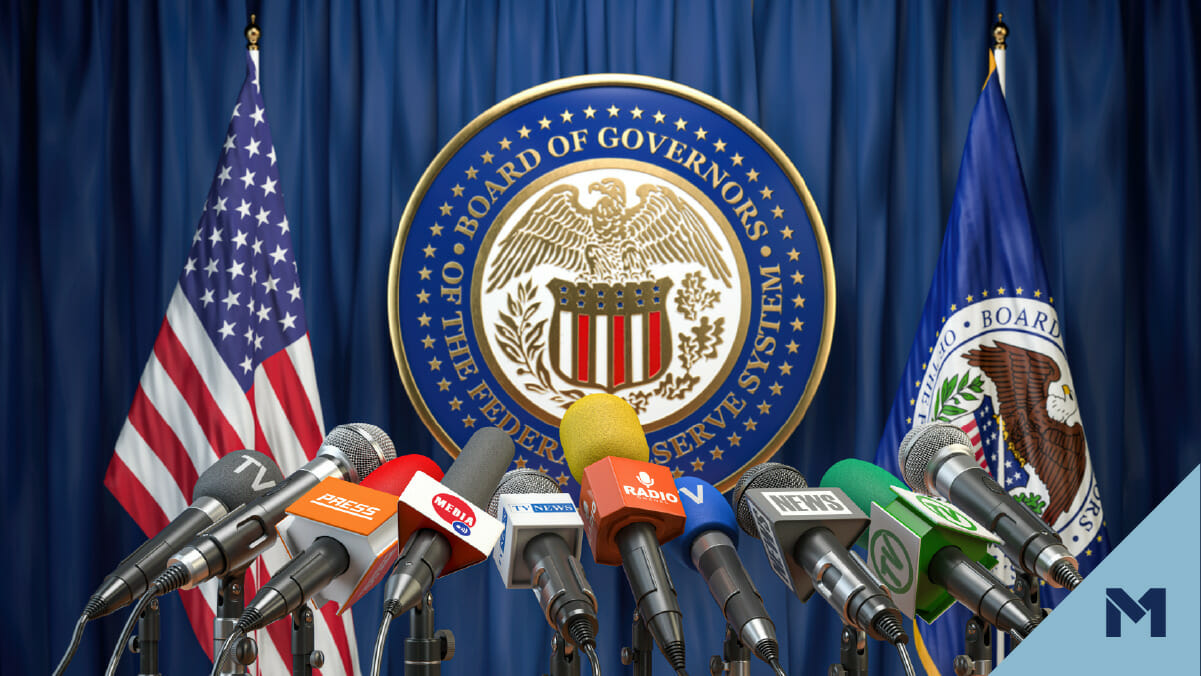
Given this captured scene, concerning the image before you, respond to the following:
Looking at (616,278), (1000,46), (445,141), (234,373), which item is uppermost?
(1000,46)

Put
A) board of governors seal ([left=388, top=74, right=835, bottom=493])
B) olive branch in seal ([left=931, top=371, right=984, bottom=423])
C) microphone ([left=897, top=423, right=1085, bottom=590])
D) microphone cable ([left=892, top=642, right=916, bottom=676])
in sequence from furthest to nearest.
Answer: board of governors seal ([left=388, top=74, right=835, bottom=493]) → olive branch in seal ([left=931, top=371, right=984, bottom=423]) → microphone ([left=897, top=423, right=1085, bottom=590]) → microphone cable ([left=892, top=642, right=916, bottom=676])

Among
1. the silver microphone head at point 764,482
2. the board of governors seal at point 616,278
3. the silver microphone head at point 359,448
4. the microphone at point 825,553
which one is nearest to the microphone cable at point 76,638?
the silver microphone head at point 359,448

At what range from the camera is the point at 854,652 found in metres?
1.36

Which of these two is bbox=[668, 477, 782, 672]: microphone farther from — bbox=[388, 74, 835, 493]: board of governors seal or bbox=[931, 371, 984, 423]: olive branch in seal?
bbox=[931, 371, 984, 423]: olive branch in seal

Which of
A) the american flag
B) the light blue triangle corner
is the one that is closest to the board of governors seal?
the american flag

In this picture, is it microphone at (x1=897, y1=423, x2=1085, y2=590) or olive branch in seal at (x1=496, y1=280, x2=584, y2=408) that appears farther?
olive branch in seal at (x1=496, y1=280, x2=584, y2=408)

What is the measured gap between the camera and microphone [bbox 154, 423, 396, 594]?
55.1 inches

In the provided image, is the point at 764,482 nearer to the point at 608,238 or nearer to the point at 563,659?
the point at 563,659

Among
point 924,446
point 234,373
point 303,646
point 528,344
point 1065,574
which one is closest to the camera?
point 1065,574

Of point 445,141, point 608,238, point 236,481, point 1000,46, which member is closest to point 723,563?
point 236,481

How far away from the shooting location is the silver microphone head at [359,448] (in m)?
1.70

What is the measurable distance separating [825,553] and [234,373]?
2.05 m

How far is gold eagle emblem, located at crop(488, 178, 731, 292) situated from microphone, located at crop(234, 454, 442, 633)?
5.23ft

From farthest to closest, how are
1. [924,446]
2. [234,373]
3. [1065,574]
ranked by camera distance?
[234,373]
[924,446]
[1065,574]
